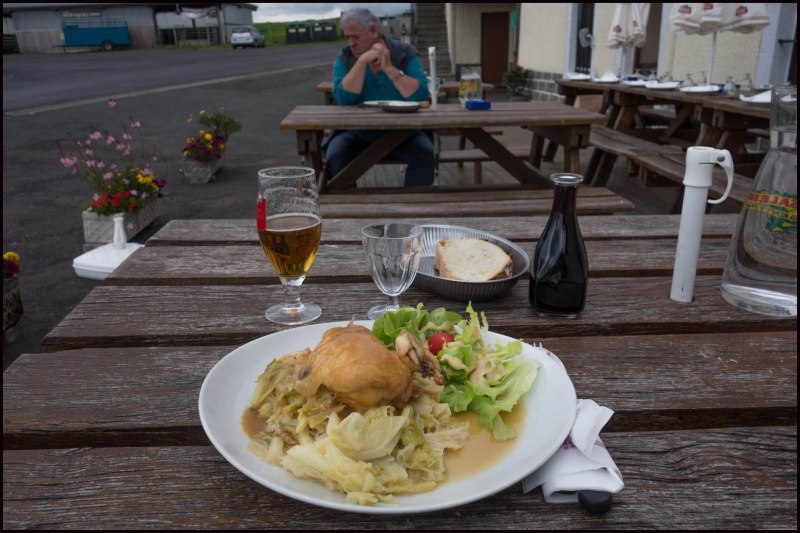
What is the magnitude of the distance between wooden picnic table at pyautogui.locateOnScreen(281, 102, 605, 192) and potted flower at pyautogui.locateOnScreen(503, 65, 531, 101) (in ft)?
34.5

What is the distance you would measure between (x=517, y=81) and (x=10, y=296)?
44.0 feet

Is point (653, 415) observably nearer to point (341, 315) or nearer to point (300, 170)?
point (341, 315)

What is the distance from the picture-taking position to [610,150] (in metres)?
5.48

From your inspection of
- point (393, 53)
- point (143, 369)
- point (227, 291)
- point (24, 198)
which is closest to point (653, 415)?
point (143, 369)

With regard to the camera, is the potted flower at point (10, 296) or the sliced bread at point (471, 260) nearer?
the sliced bread at point (471, 260)

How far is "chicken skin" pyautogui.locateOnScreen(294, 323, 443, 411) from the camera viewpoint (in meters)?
0.75

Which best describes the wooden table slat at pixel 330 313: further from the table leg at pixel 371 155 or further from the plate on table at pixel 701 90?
the plate on table at pixel 701 90

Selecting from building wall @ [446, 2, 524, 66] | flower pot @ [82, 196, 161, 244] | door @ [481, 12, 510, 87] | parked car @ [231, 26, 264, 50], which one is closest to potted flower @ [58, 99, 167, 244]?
flower pot @ [82, 196, 161, 244]

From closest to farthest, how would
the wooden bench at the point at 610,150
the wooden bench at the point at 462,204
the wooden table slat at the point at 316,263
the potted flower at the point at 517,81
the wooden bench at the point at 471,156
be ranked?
the wooden table slat at the point at 316,263 < the wooden bench at the point at 462,204 < the wooden bench at the point at 610,150 < the wooden bench at the point at 471,156 < the potted flower at the point at 517,81

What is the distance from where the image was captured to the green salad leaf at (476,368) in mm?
880

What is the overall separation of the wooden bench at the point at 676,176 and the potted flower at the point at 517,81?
1026cm

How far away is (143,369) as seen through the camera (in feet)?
3.54

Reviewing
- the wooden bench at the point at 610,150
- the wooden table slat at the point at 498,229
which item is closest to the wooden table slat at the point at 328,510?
the wooden table slat at the point at 498,229

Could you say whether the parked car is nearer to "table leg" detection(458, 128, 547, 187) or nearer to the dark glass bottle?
"table leg" detection(458, 128, 547, 187)
